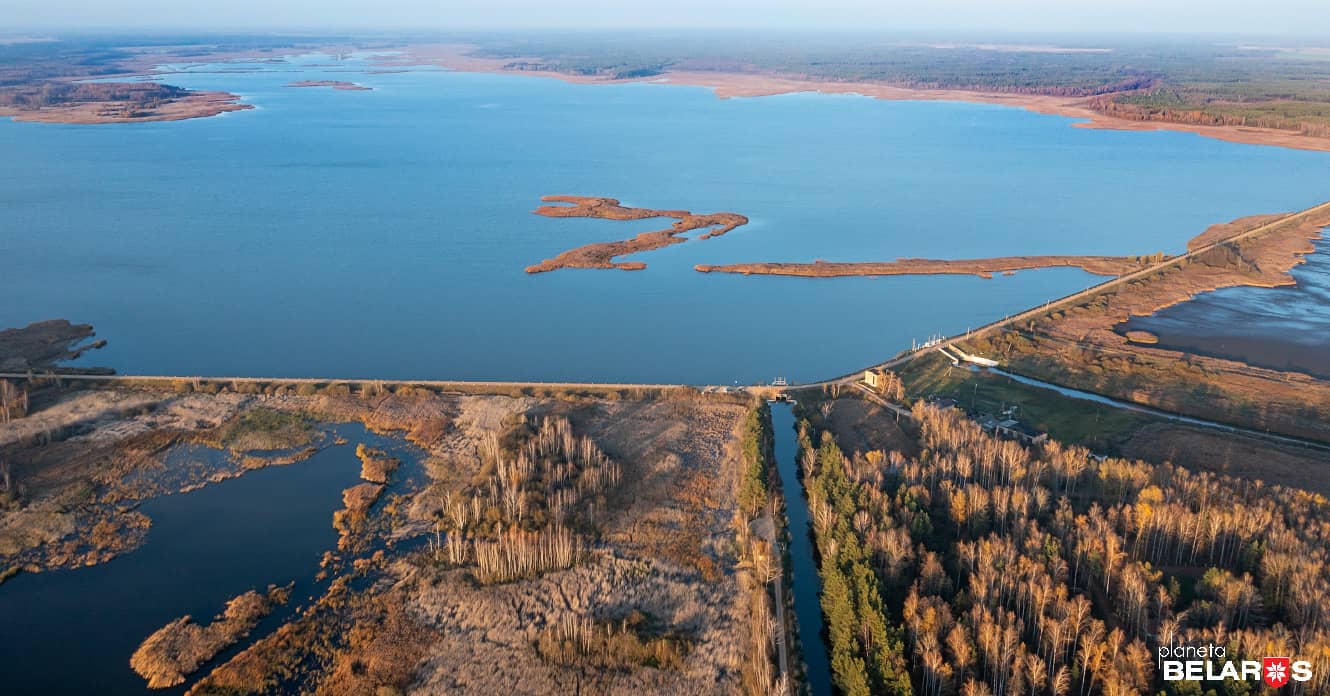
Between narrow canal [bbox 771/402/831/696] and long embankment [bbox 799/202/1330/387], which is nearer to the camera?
narrow canal [bbox 771/402/831/696]

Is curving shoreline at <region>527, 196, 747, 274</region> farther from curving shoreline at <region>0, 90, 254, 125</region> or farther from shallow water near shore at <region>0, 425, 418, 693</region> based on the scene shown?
curving shoreline at <region>0, 90, 254, 125</region>

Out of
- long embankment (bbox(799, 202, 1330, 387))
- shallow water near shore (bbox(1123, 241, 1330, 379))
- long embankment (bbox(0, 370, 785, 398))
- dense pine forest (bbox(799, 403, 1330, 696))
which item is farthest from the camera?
long embankment (bbox(799, 202, 1330, 387))

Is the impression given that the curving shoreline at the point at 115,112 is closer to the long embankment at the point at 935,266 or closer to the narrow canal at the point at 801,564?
the long embankment at the point at 935,266

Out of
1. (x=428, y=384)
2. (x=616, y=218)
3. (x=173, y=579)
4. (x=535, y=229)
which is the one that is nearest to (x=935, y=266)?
(x=616, y=218)

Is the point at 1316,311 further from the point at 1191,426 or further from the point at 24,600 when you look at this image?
the point at 24,600

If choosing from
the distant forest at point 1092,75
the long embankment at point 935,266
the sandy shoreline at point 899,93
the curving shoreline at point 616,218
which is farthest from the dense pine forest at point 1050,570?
the distant forest at point 1092,75

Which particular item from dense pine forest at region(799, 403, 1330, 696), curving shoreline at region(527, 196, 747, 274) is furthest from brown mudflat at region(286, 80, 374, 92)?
dense pine forest at region(799, 403, 1330, 696)
